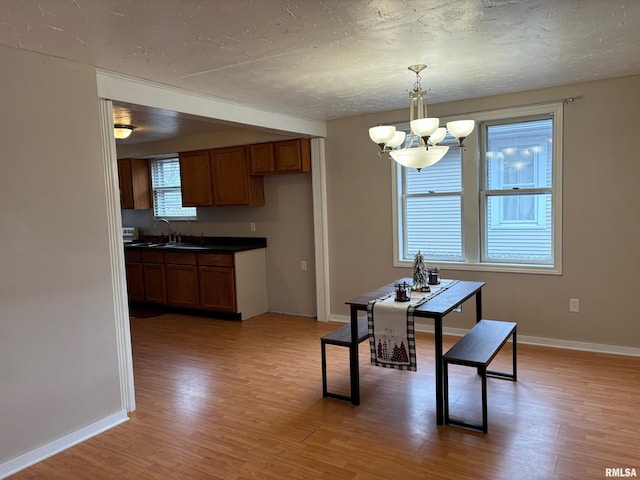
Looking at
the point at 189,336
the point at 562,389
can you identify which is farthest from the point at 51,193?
the point at 562,389

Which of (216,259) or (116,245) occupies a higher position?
(116,245)

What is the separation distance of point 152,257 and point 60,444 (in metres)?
3.62

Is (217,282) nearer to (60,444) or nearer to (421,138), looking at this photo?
(60,444)

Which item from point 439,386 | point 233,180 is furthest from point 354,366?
point 233,180

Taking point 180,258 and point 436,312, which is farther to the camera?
point 180,258

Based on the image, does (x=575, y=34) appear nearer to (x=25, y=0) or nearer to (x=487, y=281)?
(x=487, y=281)

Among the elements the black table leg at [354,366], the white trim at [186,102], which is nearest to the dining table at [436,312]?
the black table leg at [354,366]

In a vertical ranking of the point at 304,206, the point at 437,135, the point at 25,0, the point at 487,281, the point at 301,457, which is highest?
the point at 25,0

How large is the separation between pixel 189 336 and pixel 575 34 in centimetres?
428

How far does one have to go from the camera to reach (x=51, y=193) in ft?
8.64

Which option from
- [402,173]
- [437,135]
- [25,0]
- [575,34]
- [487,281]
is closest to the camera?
[25,0]

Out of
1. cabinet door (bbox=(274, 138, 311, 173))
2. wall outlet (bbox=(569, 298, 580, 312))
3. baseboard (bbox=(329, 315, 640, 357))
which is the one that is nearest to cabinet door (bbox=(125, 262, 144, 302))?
cabinet door (bbox=(274, 138, 311, 173))

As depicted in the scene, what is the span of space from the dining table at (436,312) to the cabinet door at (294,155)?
2088mm

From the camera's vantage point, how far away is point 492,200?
14.4 feet
